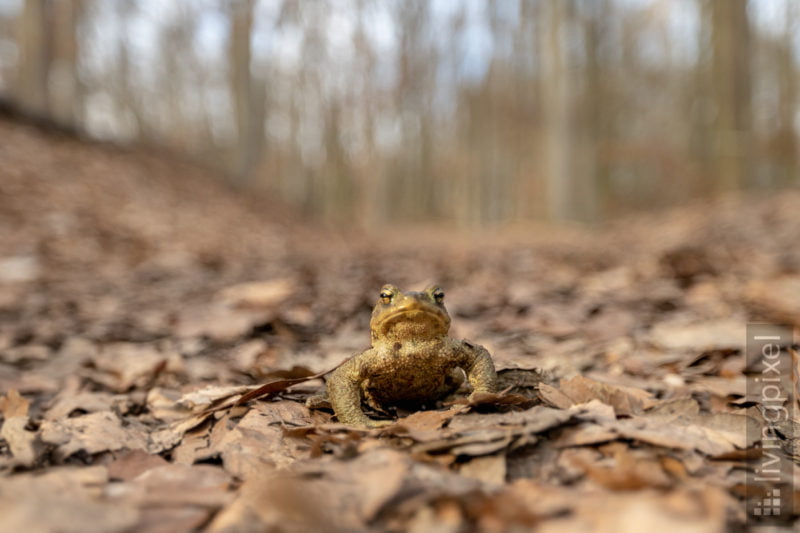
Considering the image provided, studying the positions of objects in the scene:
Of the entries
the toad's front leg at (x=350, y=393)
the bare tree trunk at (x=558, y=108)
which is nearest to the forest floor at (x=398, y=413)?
the toad's front leg at (x=350, y=393)

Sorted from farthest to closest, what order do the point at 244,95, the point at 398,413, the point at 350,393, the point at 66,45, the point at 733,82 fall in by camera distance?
the point at 66,45
the point at 244,95
the point at 733,82
the point at 398,413
the point at 350,393

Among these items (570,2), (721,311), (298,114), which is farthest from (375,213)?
(721,311)

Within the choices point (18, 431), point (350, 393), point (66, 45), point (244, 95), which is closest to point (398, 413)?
point (350, 393)

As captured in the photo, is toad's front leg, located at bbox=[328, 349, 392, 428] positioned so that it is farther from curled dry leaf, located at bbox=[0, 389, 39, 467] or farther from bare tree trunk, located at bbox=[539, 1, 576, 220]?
bare tree trunk, located at bbox=[539, 1, 576, 220]

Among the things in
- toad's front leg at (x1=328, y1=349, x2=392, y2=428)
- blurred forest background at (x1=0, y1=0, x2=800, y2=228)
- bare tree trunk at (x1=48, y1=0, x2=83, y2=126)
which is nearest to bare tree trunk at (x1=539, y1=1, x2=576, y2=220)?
blurred forest background at (x1=0, y1=0, x2=800, y2=228)

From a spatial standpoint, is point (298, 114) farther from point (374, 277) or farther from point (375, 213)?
point (374, 277)

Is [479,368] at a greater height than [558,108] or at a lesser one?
lesser

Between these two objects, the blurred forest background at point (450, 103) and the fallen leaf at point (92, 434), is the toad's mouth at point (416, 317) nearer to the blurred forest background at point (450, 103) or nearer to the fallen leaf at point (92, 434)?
the fallen leaf at point (92, 434)

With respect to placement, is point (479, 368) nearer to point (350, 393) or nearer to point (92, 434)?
point (350, 393)
